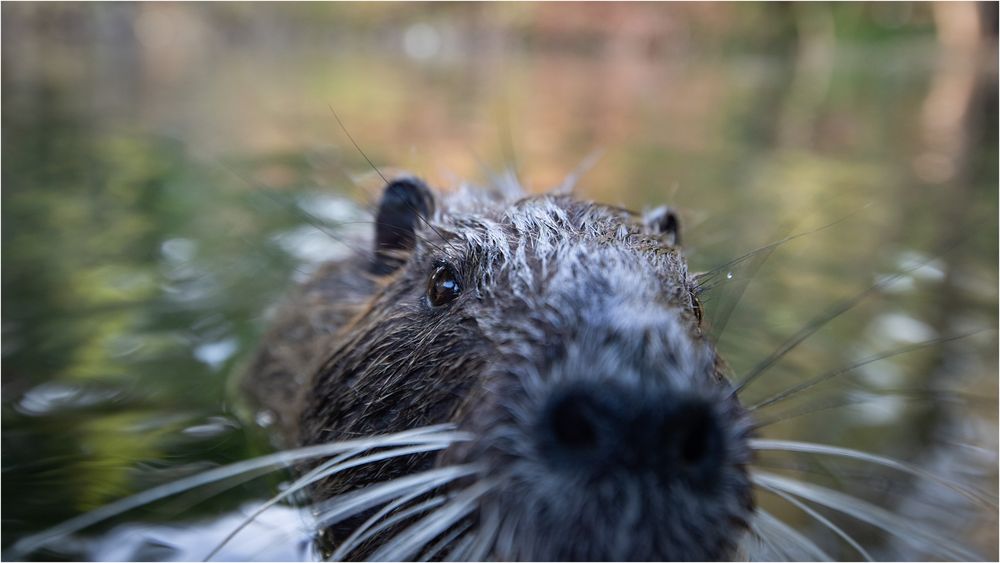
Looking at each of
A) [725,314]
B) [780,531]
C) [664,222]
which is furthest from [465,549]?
[725,314]

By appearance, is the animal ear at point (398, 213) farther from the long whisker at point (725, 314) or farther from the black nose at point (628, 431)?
the black nose at point (628, 431)


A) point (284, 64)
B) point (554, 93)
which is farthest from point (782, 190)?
point (284, 64)

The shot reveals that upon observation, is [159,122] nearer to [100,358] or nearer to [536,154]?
[536,154]

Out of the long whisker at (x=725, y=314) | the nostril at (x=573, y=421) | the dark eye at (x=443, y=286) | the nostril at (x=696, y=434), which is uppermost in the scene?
the long whisker at (x=725, y=314)

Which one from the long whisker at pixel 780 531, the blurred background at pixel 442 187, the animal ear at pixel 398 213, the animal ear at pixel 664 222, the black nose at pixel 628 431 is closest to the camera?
the black nose at pixel 628 431

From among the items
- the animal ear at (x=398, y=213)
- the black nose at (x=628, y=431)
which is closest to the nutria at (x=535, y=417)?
the black nose at (x=628, y=431)

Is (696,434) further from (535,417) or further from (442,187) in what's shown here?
(442,187)
